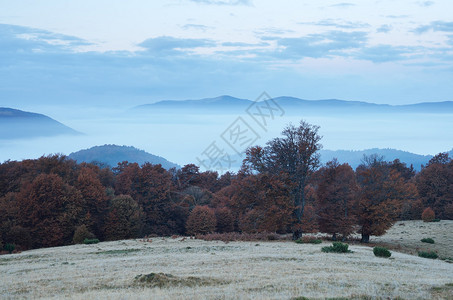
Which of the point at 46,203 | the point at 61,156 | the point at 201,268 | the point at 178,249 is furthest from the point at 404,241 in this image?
the point at 61,156

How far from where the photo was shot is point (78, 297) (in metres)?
13.1

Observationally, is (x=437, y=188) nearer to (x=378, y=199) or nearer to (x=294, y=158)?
(x=378, y=199)

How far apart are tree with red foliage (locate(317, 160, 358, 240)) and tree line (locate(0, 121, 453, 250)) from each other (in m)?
0.11

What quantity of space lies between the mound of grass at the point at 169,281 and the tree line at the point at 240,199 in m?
25.8

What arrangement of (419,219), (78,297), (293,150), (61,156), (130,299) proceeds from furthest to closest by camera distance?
(419,219) < (61,156) < (293,150) < (78,297) < (130,299)

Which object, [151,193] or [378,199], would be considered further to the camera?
[151,193]

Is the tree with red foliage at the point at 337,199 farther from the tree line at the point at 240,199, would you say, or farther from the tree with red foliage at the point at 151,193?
the tree with red foliage at the point at 151,193

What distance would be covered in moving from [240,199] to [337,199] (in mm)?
10515

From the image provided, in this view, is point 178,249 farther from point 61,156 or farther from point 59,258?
point 61,156

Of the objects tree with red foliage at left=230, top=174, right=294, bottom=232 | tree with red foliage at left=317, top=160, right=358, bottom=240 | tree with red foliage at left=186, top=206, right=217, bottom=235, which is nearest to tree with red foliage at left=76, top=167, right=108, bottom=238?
tree with red foliage at left=186, top=206, right=217, bottom=235

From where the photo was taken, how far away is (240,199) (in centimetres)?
4294

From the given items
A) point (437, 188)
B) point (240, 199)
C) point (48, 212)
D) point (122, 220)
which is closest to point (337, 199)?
point (240, 199)

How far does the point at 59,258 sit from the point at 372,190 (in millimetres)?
32383

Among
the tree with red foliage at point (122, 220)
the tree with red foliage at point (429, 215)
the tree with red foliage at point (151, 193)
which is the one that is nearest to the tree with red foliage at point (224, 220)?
the tree with red foliage at point (151, 193)
